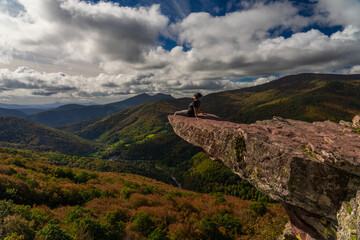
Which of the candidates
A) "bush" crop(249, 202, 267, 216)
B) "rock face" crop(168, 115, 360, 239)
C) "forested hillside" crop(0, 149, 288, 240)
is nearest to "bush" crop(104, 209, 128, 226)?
"forested hillside" crop(0, 149, 288, 240)

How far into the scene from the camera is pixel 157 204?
46.9 ft

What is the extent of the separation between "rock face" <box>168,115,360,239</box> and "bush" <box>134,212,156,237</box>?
6.94m

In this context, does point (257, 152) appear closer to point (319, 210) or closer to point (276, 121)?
point (319, 210)

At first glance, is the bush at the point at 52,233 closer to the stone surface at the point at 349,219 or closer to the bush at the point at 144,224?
the bush at the point at 144,224

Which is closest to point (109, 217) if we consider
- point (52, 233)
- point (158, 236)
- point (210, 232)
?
point (158, 236)

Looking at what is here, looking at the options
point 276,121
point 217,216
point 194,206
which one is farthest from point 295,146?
point 194,206

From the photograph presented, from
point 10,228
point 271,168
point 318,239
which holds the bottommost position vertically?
point 318,239

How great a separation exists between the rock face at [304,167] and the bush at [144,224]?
694 cm

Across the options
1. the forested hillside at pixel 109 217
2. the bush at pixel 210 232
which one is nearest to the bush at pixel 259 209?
the forested hillside at pixel 109 217

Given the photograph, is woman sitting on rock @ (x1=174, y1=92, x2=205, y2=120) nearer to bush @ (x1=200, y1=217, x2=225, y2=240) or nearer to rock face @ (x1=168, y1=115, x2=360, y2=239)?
rock face @ (x1=168, y1=115, x2=360, y2=239)

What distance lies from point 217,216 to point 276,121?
10.1 m

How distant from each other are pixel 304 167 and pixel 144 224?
10.1 metres

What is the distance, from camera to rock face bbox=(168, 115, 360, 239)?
5586mm

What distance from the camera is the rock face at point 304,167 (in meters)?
5.59
